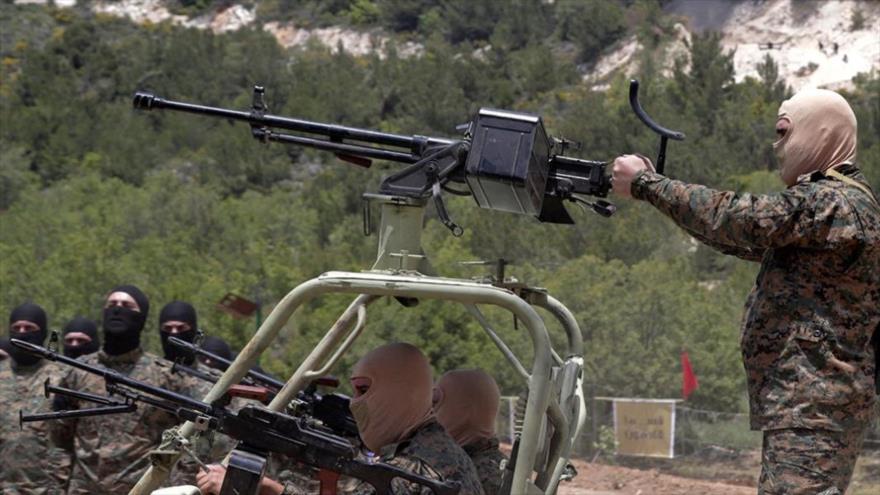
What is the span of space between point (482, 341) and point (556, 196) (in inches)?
836

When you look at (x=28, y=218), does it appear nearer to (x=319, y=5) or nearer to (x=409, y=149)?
(x=409, y=149)

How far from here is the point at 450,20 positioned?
8844 cm

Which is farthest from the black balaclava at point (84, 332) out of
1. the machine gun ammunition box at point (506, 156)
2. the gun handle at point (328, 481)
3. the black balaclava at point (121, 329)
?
the machine gun ammunition box at point (506, 156)

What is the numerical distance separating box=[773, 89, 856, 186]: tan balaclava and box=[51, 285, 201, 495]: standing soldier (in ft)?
15.3

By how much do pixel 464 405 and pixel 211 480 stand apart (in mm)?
1612

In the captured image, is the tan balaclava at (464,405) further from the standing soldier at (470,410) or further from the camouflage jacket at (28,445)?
the camouflage jacket at (28,445)

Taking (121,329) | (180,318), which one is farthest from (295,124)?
(180,318)

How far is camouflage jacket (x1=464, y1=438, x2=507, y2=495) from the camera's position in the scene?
6125 mm

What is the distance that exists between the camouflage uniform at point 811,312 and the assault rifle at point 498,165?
182 mm

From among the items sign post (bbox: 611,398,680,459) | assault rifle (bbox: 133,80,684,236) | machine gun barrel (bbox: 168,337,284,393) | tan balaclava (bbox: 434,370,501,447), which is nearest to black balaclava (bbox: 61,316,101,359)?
machine gun barrel (bbox: 168,337,284,393)

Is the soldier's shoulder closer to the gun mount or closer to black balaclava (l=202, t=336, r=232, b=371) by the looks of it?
the gun mount

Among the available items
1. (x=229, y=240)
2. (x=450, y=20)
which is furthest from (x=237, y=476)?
(x=450, y=20)

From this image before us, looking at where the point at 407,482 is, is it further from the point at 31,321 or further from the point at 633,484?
the point at 633,484

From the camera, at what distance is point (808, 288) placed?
5047 millimetres
